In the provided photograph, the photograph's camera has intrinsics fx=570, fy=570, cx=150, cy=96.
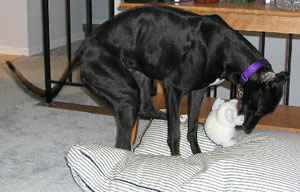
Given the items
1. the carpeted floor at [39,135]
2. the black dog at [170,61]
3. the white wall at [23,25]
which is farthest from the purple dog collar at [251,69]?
the white wall at [23,25]

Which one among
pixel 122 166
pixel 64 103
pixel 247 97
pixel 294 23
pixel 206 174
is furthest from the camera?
pixel 64 103

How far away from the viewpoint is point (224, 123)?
8.53 feet

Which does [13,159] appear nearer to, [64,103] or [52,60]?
[64,103]

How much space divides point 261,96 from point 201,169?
1.45 ft

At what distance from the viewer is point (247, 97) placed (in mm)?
2455

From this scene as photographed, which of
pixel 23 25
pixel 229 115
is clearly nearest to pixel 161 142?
pixel 229 115

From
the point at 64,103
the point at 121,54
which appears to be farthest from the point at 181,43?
the point at 64,103

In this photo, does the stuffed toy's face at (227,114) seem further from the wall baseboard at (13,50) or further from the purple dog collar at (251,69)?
the wall baseboard at (13,50)

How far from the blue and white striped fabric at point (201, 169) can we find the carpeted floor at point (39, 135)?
366 millimetres

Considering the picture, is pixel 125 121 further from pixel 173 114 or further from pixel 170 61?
pixel 170 61

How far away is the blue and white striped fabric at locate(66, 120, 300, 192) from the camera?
6.72ft

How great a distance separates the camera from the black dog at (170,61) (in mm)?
2436

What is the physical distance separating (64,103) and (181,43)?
1724 millimetres

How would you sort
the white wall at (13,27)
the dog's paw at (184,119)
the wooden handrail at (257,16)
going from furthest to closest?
the white wall at (13,27)
the dog's paw at (184,119)
the wooden handrail at (257,16)
